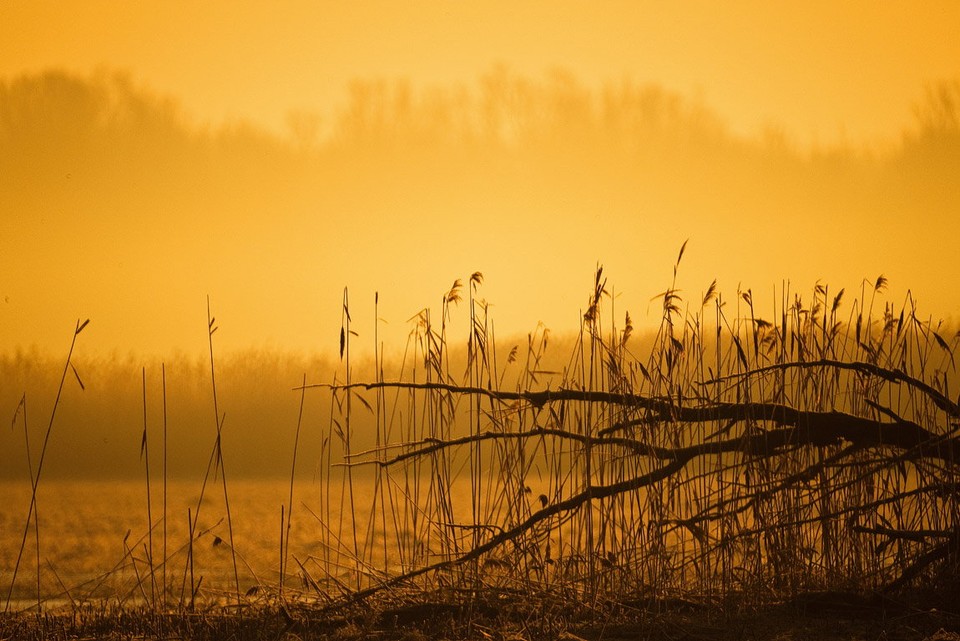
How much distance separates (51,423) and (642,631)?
2.21 meters

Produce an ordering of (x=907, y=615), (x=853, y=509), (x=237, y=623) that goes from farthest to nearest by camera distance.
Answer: (x=853, y=509) → (x=237, y=623) → (x=907, y=615)

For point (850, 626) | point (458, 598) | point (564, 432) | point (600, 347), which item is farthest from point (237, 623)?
point (850, 626)

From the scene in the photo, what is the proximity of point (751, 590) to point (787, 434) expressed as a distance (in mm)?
581

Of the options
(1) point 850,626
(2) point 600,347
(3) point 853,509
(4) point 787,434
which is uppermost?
(2) point 600,347

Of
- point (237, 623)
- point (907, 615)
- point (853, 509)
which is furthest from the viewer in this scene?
point (853, 509)

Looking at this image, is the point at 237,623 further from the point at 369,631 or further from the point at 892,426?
the point at 892,426

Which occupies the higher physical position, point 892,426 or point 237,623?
point 892,426

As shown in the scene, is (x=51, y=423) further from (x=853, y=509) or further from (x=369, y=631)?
(x=853, y=509)

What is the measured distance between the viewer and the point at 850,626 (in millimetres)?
3279

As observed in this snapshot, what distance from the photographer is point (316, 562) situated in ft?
11.9

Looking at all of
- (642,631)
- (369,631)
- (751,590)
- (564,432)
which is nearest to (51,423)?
(369,631)

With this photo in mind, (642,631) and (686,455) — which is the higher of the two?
(686,455)

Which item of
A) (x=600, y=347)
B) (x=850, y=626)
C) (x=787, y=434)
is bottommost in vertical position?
(x=850, y=626)

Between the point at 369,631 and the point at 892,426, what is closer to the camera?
the point at 369,631
